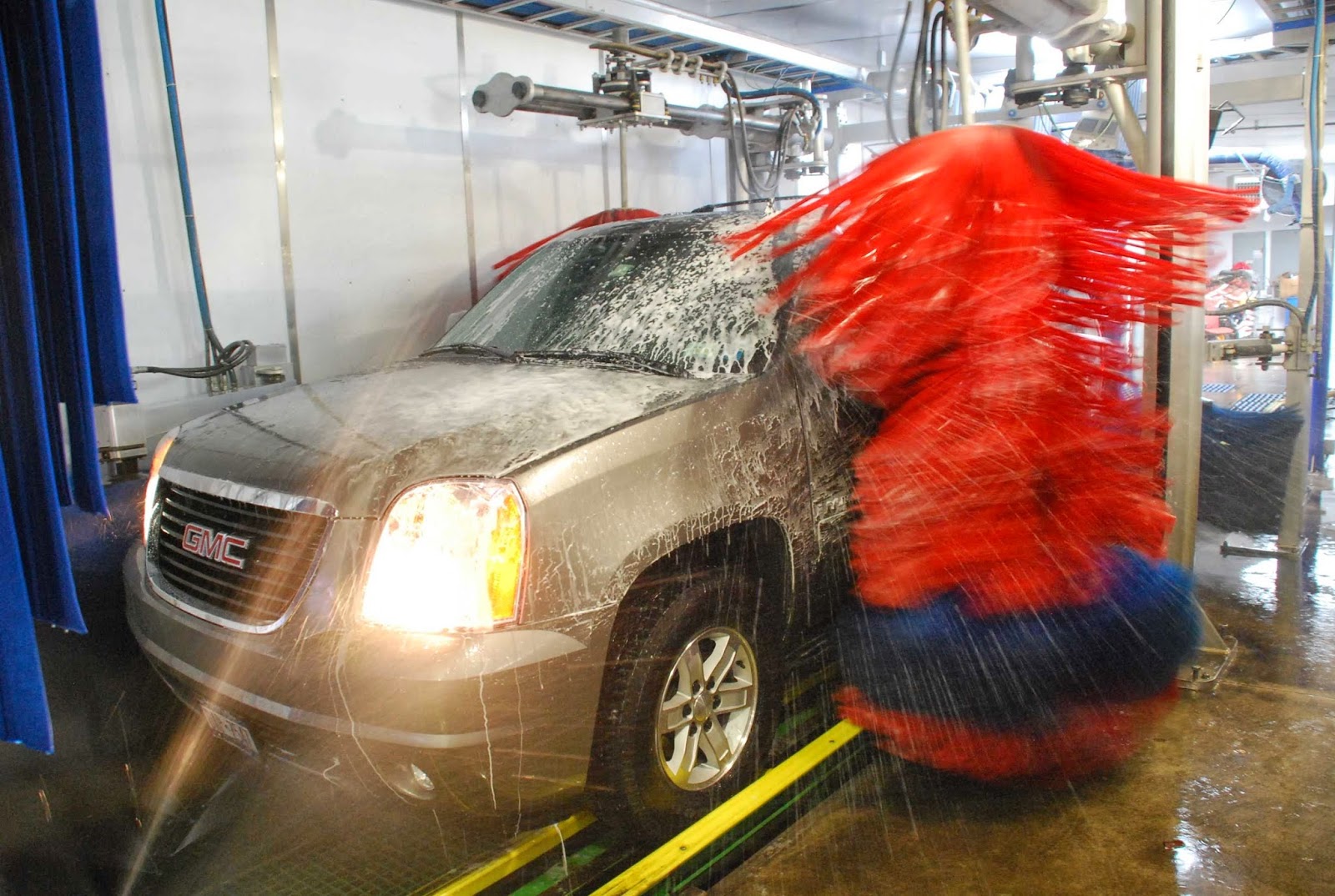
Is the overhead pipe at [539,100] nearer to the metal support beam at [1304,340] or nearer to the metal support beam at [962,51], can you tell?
the metal support beam at [962,51]

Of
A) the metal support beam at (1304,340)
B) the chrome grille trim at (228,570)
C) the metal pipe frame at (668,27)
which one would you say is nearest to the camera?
the chrome grille trim at (228,570)

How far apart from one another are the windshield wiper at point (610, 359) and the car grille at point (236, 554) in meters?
1.10

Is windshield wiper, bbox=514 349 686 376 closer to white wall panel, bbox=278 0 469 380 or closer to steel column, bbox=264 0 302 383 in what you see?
steel column, bbox=264 0 302 383

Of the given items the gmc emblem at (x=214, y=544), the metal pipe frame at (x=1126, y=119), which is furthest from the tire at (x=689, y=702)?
the metal pipe frame at (x=1126, y=119)

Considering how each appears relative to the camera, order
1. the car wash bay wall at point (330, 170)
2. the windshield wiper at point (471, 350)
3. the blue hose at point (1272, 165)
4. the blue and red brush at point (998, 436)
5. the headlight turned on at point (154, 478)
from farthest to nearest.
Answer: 1. the blue hose at point (1272, 165)
2. the car wash bay wall at point (330, 170)
3. the windshield wiper at point (471, 350)
4. the headlight turned on at point (154, 478)
5. the blue and red brush at point (998, 436)

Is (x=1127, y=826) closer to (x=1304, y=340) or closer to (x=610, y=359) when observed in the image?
(x=610, y=359)

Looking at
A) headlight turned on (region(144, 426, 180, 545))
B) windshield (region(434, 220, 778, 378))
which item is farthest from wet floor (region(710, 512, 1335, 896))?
headlight turned on (region(144, 426, 180, 545))

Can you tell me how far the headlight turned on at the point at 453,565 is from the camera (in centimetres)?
218

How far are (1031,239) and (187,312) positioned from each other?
14.0 feet

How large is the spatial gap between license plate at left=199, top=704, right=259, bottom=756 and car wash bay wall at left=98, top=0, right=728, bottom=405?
2.50 metres

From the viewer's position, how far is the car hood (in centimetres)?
233

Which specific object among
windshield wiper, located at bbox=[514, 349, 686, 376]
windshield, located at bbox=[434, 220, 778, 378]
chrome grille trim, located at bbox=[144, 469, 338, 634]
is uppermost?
windshield, located at bbox=[434, 220, 778, 378]

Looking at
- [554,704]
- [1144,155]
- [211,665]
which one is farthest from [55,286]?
[1144,155]

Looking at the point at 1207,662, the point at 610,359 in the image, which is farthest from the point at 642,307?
the point at 1207,662
